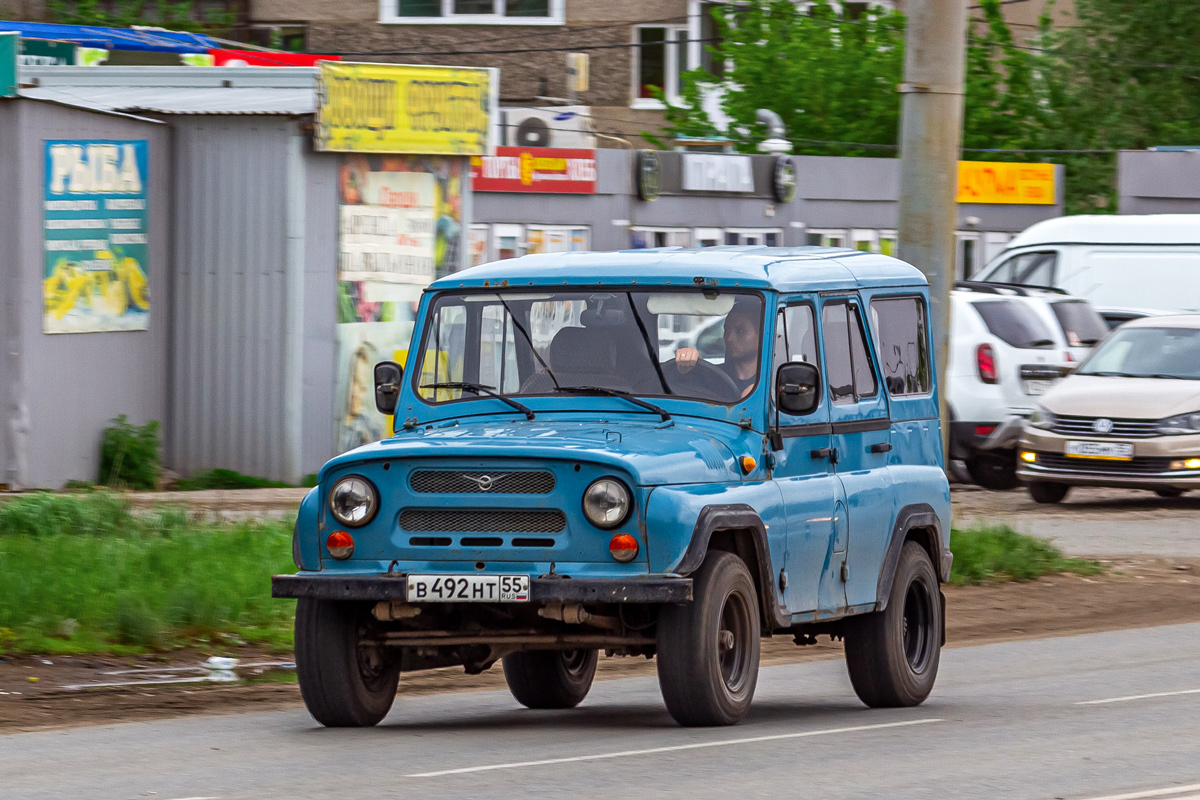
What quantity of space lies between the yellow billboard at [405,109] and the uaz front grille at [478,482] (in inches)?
490

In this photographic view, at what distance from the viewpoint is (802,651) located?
1298cm

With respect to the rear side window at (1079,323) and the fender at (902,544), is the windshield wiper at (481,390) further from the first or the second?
the rear side window at (1079,323)

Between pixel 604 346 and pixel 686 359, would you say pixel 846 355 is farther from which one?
pixel 604 346

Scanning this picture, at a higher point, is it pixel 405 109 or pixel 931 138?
pixel 405 109

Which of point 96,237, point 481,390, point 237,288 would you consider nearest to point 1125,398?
point 237,288

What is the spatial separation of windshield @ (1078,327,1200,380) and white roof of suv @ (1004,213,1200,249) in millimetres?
4605

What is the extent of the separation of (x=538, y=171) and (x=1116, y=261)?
7436mm

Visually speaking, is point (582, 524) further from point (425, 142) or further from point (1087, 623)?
point (425, 142)

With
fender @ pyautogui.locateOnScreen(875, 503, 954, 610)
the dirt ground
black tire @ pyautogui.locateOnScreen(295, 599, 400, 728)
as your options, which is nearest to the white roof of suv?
the dirt ground

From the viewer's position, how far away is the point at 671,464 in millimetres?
8367

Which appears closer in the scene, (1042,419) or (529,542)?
(529,542)

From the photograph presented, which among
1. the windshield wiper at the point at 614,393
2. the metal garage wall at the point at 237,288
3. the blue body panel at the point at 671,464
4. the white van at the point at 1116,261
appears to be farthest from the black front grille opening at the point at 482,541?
the white van at the point at 1116,261

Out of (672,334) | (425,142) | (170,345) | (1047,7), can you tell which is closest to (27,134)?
(170,345)

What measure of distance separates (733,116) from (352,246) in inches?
962
